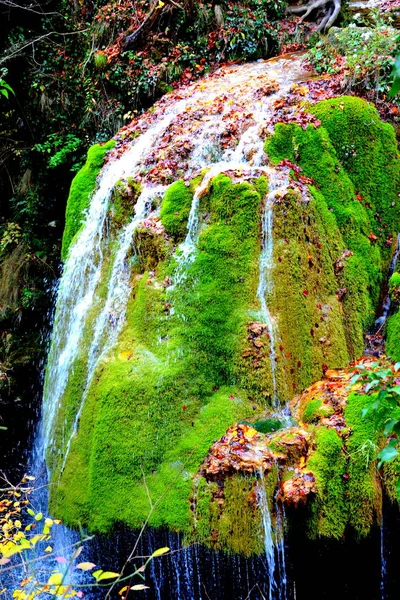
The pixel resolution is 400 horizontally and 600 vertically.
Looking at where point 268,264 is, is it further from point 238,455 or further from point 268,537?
point 268,537

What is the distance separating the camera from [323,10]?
1061cm

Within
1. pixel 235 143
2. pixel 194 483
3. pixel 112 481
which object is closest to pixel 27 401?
pixel 112 481

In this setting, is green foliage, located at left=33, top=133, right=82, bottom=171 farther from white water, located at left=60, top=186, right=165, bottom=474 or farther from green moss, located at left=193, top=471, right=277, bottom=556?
green moss, located at left=193, top=471, right=277, bottom=556

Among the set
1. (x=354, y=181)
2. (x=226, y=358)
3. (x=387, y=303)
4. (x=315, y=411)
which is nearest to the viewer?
(x=315, y=411)

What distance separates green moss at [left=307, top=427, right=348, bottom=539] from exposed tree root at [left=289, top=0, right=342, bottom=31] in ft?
30.6

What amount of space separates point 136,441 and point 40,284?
5081 mm

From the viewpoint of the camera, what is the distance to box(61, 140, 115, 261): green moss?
742cm

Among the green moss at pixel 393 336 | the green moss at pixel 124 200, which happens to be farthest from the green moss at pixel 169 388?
the green moss at pixel 393 336

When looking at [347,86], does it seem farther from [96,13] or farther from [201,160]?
[96,13]

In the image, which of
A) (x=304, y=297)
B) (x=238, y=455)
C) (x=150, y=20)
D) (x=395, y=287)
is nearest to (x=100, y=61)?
(x=150, y=20)

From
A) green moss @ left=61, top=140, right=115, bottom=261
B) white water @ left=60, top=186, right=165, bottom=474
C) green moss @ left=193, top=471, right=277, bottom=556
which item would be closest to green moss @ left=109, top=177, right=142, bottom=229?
white water @ left=60, top=186, right=165, bottom=474

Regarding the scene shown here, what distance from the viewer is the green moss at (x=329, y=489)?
3863 millimetres

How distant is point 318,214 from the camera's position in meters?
5.59

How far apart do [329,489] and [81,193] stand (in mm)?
A: 5635
